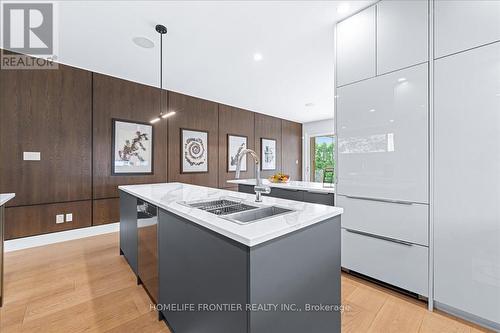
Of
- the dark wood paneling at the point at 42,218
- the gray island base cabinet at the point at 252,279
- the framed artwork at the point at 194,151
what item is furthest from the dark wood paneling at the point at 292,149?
the gray island base cabinet at the point at 252,279

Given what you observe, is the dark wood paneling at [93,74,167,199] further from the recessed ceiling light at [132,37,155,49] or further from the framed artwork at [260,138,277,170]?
the framed artwork at [260,138,277,170]

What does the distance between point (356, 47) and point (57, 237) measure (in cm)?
453

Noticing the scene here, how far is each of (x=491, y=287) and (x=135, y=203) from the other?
2.76m

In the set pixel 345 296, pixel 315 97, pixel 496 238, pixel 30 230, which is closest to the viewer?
pixel 496 238

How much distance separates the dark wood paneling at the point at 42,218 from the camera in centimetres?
293

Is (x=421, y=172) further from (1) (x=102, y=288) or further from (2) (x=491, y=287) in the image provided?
(1) (x=102, y=288)

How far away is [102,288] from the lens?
2.08 m

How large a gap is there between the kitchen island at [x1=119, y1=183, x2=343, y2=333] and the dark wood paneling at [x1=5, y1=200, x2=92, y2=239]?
2563 mm

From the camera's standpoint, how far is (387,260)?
197 centimetres

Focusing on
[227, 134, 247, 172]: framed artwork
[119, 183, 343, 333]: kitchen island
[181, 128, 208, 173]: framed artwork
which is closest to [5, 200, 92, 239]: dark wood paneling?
[181, 128, 208, 173]: framed artwork

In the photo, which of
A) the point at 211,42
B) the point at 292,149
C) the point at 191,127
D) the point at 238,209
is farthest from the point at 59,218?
the point at 292,149

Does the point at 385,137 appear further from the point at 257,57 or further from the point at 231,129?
the point at 231,129

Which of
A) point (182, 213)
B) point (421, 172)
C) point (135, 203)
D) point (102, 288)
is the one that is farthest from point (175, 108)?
point (421, 172)

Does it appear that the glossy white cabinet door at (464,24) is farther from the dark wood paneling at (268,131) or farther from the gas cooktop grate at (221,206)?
the dark wood paneling at (268,131)
